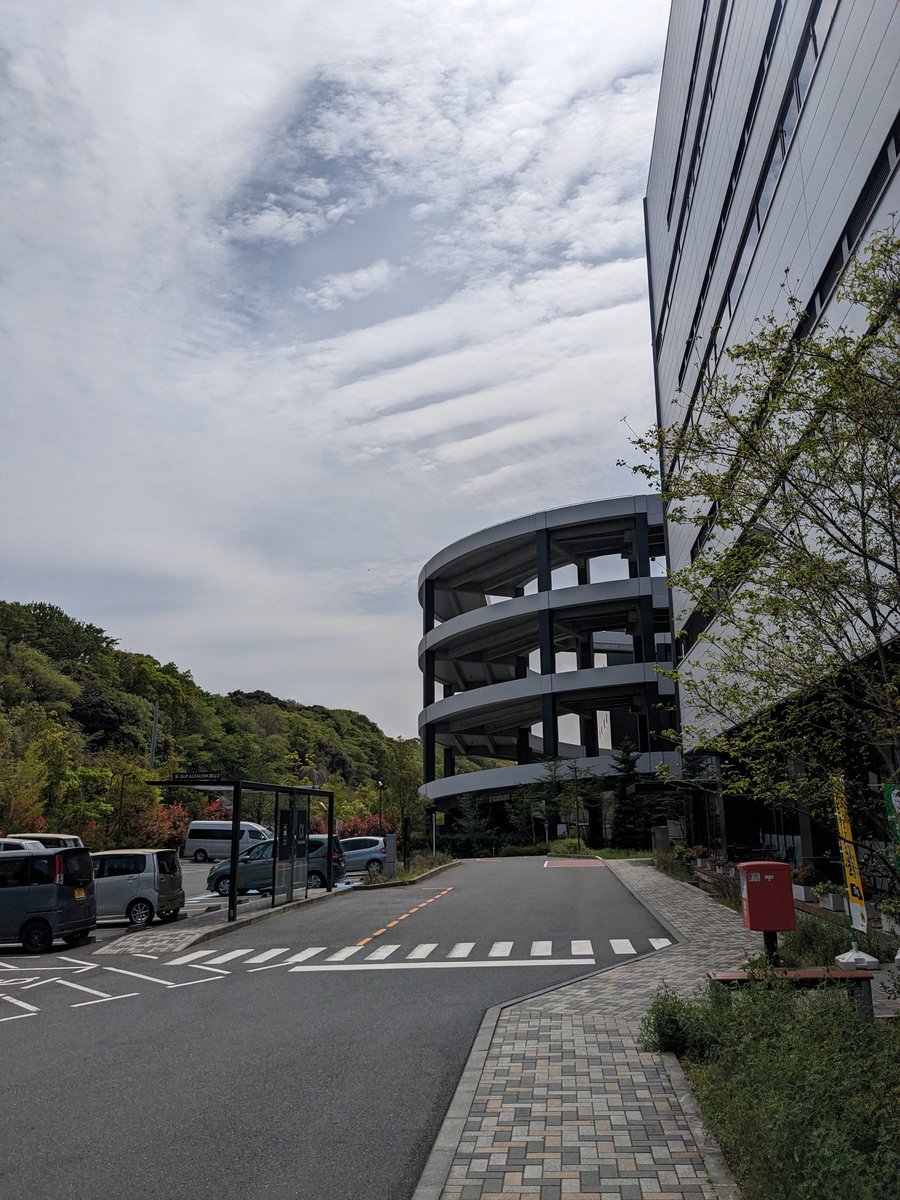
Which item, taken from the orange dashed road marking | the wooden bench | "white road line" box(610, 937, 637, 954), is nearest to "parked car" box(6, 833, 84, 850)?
the orange dashed road marking

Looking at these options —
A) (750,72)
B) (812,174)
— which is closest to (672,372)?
(750,72)

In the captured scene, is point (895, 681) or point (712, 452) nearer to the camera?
point (895, 681)

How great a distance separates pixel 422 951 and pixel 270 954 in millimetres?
2698

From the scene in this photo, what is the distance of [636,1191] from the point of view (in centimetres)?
534

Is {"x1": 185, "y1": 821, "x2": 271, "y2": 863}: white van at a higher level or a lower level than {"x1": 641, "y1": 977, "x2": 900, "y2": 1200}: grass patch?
higher

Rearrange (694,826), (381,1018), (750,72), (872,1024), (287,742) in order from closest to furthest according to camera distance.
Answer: (872,1024) < (381,1018) < (750,72) < (694,826) < (287,742)

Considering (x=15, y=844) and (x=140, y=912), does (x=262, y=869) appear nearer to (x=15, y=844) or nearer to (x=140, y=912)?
(x=140, y=912)

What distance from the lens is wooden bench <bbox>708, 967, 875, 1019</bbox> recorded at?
27.3ft

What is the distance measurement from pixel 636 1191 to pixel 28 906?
1622 centimetres

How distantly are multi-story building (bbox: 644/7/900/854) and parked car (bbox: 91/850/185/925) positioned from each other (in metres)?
12.5

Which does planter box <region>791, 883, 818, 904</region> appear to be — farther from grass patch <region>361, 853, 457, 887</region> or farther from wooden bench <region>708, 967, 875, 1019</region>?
grass patch <region>361, 853, 457, 887</region>

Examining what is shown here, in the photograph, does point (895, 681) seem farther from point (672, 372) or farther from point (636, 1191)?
point (672, 372)

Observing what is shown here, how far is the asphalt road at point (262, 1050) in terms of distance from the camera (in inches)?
243

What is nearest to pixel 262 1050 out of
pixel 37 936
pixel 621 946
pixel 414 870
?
pixel 621 946
